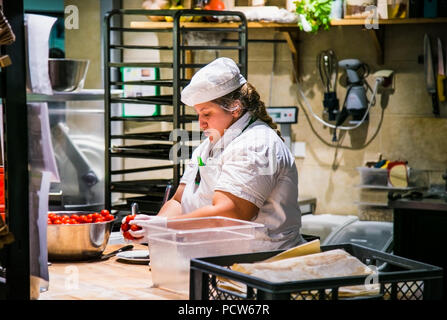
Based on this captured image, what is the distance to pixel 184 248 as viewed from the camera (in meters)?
1.73

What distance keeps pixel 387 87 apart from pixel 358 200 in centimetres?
80

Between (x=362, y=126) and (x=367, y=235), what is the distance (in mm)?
926

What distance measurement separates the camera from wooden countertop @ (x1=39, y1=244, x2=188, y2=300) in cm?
179

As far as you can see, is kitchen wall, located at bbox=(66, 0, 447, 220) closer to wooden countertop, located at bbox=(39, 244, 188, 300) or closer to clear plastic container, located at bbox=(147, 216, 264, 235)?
wooden countertop, located at bbox=(39, 244, 188, 300)

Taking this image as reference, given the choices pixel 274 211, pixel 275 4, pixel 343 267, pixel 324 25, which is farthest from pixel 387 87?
pixel 343 267

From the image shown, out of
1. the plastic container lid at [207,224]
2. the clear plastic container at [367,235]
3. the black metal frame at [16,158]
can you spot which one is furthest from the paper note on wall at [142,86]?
the black metal frame at [16,158]

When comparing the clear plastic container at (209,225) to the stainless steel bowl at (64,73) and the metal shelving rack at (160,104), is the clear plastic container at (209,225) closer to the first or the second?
the stainless steel bowl at (64,73)

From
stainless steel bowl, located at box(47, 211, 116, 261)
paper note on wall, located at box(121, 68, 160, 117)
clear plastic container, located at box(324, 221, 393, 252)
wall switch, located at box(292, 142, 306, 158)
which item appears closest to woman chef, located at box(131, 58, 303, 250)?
stainless steel bowl, located at box(47, 211, 116, 261)

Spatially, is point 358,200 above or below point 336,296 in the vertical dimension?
below

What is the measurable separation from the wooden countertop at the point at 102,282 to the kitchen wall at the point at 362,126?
276 cm

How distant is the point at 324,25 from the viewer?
4.43m

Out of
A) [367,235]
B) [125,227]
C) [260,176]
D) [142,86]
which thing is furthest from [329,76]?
[125,227]

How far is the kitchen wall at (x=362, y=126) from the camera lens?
15.1 ft
